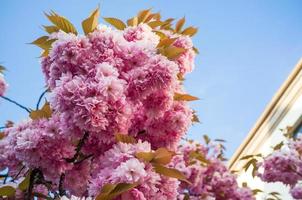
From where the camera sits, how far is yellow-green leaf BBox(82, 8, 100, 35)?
4.50 feet

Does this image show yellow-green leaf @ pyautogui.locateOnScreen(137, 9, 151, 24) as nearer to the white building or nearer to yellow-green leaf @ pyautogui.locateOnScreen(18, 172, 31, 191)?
yellow-green leaf @ pyautogui.locateOnScreen(18, 172, 31, 191)

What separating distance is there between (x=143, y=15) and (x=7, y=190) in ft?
2.99

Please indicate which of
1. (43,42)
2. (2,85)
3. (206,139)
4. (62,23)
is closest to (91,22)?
(62,23)

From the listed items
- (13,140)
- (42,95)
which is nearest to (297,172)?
(42,95)

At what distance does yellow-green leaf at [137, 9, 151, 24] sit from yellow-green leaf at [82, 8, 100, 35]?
11.9 inches

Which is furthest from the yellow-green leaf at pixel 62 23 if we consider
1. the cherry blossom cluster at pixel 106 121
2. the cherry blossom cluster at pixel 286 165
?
the cherry blossom cluster at pixel 286 165

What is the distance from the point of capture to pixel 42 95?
1731 mm

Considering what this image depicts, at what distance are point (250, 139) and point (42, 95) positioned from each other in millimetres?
8538

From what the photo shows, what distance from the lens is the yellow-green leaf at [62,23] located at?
1416mm

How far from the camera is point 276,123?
8852mm

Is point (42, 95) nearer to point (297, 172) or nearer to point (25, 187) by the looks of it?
point (25, 187)

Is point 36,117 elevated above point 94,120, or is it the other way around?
point 94,120

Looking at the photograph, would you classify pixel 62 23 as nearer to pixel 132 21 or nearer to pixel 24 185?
pixel 132 21

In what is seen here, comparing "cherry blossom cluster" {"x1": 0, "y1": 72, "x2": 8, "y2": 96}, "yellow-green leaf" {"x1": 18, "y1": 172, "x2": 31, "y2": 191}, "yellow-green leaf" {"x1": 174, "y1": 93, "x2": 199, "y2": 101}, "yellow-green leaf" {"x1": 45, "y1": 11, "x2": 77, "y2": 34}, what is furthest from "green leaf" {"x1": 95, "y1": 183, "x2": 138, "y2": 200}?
"cherry blossom cluster" {"x1": 0, "y1": 72, "x2": 8, "y2": 96}
